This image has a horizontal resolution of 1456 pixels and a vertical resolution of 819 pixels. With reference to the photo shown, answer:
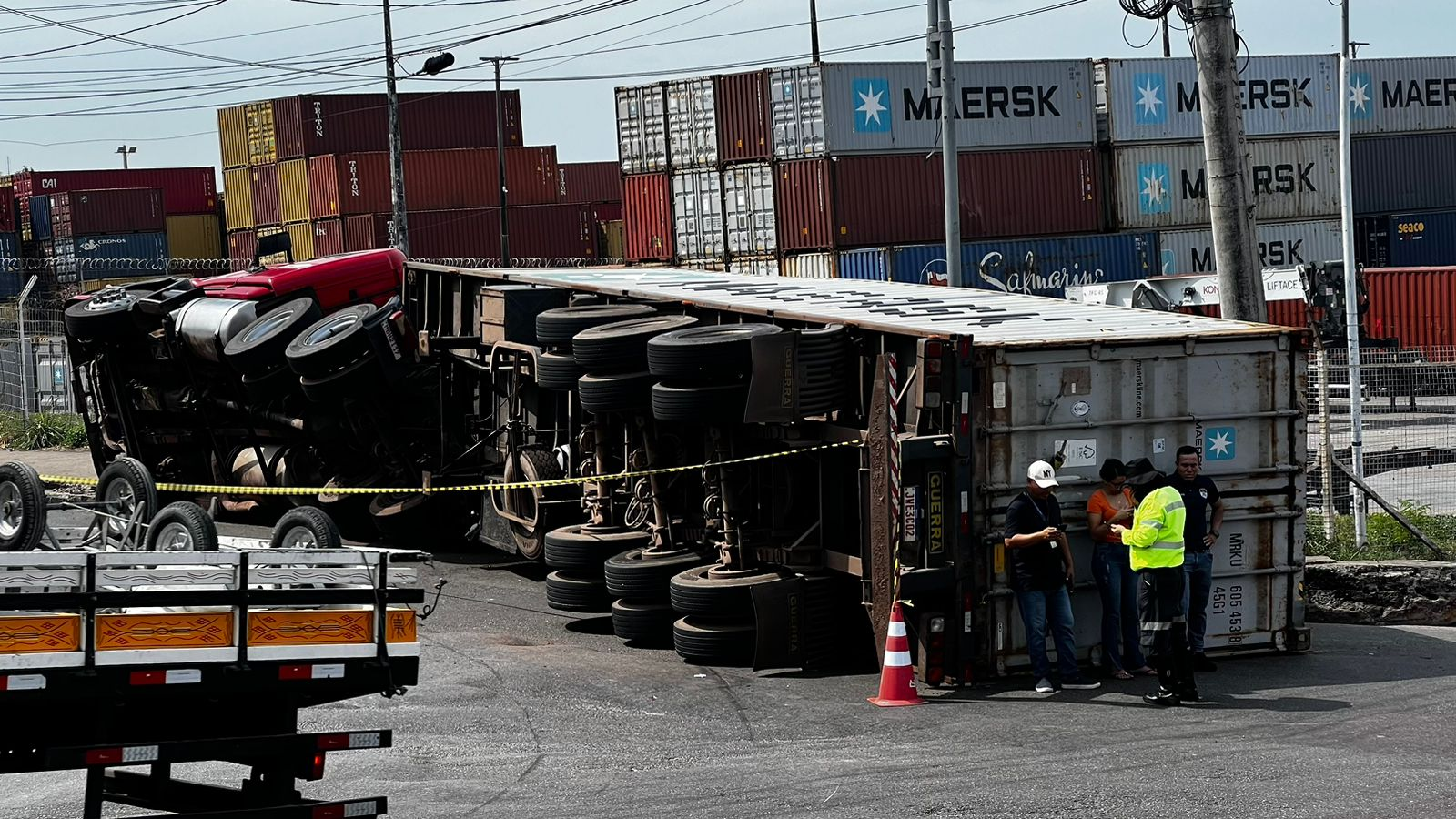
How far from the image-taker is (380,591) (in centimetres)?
689

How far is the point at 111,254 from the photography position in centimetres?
5844

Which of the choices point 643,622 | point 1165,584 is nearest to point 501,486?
point 643,622

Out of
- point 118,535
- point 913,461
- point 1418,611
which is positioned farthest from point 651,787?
point 1418,611

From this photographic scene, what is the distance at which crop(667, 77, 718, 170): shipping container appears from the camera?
42.0 m

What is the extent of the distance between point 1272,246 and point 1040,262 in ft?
25.6

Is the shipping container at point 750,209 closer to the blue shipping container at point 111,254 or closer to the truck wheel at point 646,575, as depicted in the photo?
the blue shipping container at point 111,254

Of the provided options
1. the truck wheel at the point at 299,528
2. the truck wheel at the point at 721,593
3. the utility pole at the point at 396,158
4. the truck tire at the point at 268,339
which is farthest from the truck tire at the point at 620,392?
the utility pole at the point at 396,158

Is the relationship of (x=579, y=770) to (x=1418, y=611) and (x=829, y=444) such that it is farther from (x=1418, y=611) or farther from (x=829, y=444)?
(x=1418, y=611)

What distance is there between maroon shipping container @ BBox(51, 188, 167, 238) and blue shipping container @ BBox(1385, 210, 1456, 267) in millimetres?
40004

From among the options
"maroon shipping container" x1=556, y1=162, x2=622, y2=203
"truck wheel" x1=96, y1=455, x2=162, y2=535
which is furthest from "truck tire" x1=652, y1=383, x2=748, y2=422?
"maroon shipping container" x1=556, y1=162, x2=622, y2=203

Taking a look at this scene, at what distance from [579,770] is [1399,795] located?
13.1 ft

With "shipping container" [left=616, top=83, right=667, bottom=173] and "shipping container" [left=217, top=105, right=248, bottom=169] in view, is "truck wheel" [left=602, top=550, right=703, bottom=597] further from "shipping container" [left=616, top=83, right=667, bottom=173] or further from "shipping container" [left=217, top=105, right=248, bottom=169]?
"shipping container" [left=217, top=105, right=248, bottom=169]

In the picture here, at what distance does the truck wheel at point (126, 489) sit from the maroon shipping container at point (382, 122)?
42.6 m

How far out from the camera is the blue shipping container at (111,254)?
55.8 metres
